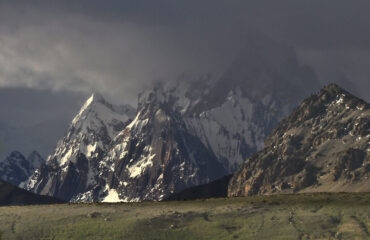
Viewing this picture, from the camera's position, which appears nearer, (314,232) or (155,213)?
(314,232)

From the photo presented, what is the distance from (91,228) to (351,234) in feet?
215

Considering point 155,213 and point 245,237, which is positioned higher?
point 155,213

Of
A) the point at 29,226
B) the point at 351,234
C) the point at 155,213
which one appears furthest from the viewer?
the point at 155,213

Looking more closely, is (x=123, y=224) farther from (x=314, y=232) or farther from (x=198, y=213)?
(x=314, y=232)

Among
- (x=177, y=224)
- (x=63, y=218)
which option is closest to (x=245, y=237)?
(x=177, y=224)

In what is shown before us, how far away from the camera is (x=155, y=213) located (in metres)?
192

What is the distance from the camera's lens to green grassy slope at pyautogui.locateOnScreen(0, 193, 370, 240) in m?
173

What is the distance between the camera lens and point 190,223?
184 meters

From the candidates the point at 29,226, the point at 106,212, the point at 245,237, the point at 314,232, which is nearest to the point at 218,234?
the point at 245,237

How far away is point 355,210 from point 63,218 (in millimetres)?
81198

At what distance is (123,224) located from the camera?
181625mm

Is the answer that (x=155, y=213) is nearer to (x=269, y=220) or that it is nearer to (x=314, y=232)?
(x=269, y=220)

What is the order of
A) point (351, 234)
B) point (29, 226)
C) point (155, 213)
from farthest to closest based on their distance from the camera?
1. point (155, 213)
2. point (29, 226)
3. point (351, 234)

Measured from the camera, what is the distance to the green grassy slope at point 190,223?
172750 millimetres
